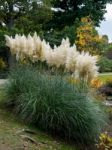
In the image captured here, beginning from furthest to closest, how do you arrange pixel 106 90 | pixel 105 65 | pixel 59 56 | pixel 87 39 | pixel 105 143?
pixel 105 65
pixel 87 39
pixel 106 90
pixel 59 56
pixel 105 143

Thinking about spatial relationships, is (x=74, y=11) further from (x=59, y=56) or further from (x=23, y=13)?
(x=59, y=56)

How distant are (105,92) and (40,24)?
12.4 m

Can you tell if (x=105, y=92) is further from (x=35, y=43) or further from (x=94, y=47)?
(x=94, y=47)

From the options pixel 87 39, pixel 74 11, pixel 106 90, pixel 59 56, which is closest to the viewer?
pixel 59 56

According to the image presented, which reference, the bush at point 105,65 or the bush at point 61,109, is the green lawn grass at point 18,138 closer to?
the bush at point 61,109

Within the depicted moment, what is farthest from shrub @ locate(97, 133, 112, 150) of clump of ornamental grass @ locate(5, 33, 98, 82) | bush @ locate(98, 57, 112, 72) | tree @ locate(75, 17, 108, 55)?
bush @ locate(98, 57, 112, 72)

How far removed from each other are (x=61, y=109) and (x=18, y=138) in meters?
1.01

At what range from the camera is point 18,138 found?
7.23m

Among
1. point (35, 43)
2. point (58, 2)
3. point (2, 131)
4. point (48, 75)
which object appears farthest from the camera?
point (58, 2)

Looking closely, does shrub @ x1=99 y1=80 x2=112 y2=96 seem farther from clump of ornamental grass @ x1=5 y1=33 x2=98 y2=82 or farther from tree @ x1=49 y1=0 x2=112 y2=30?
tree @ x1=49 y1=0 x2=112 y2=30

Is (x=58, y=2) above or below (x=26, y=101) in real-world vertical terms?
above

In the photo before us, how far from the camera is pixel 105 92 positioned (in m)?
14.1

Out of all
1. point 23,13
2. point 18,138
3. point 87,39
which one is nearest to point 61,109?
point 18,138

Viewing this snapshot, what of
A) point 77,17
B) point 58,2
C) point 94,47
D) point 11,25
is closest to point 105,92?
point 94,47
